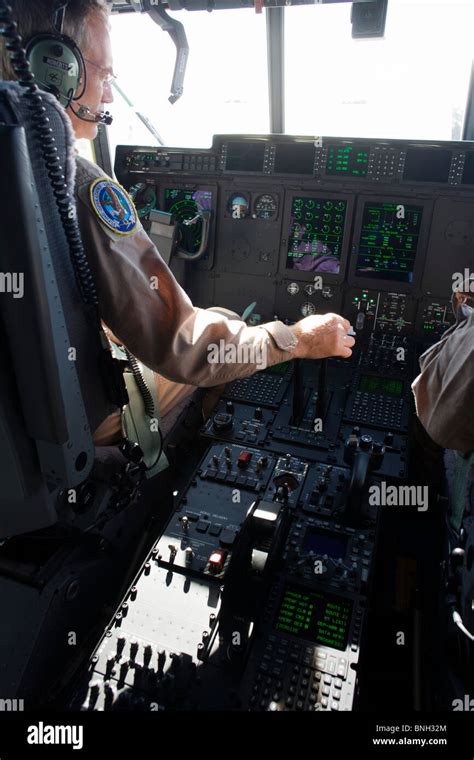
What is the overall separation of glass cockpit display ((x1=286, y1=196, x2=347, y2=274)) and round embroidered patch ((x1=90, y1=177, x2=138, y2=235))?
145 centimetres

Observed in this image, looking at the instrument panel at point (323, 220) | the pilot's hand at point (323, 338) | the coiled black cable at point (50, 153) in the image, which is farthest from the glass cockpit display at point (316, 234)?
the coiled black cable at point (50, 153)

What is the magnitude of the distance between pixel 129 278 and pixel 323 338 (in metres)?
0.62

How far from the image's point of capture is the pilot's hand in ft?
4.94

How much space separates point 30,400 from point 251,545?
752 mm

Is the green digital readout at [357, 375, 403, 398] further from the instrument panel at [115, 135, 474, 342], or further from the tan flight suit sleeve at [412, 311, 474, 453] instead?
the tan flight suit sleeve at [412, 311, 474, 453]

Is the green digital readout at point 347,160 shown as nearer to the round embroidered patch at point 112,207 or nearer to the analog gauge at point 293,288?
the analog gauge at point 293,288

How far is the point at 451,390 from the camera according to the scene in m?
1.27

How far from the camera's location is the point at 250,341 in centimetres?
139

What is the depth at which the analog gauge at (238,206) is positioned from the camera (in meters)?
2.56

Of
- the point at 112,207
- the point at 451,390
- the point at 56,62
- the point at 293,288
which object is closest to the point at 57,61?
the point at 56,62

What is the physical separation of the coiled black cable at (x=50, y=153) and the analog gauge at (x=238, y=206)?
1.61 meters

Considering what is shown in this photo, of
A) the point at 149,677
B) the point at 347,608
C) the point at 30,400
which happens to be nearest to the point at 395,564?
the point at 347,608

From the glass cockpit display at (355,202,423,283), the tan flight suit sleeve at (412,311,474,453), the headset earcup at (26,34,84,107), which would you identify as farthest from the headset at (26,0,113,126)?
the glass cockpit display at (355,202,423,283)

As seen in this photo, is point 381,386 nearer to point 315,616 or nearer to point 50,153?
point 315,616
